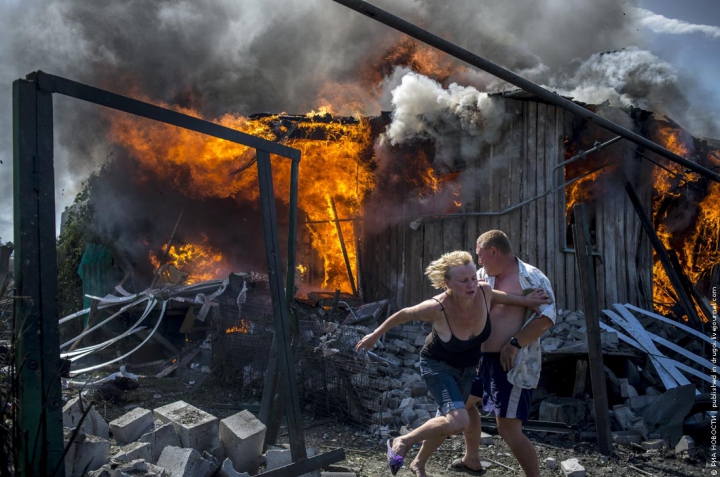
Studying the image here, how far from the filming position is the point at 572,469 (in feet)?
17.0

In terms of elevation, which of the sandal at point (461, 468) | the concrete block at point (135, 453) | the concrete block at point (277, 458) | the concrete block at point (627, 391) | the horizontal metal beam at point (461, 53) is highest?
the horizontal metal beam at point (461, 53)

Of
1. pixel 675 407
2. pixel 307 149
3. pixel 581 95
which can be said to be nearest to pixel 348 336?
pixel 675 407

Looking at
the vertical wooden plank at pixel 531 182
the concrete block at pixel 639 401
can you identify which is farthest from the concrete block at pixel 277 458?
the vertical wooden plank at pixel 531 182

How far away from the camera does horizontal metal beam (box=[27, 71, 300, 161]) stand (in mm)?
3256

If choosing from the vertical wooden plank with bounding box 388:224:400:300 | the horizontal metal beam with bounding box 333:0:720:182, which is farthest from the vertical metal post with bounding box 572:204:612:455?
the vertical wooden plank with bounding box 388:224:400:300

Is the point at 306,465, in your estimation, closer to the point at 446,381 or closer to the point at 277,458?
the point at 277,458

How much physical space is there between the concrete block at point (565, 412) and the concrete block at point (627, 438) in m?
0.50

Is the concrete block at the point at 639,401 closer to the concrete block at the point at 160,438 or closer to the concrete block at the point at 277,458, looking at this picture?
the concrete block at the point at 277,458

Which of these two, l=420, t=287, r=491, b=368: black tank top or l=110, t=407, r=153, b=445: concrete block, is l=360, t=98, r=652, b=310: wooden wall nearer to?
l=420, t=287, r=491, b=368: black tank top

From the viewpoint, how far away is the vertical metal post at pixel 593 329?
6.04 m

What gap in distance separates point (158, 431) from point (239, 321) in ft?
15.0

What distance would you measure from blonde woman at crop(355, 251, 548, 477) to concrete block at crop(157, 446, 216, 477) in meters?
1.46

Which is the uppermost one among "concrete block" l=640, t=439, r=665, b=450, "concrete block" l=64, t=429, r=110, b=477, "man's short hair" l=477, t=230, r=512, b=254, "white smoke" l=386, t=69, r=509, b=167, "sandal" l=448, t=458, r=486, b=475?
"white smoke" l=386, t=69, r=509, b=167

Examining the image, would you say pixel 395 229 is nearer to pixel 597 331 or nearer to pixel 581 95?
pixel 581 95
